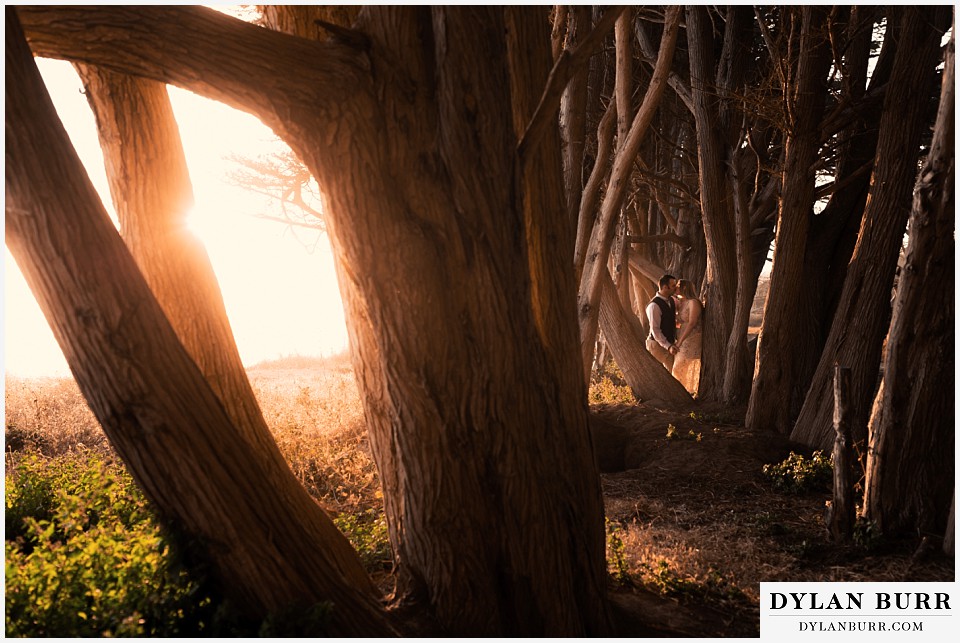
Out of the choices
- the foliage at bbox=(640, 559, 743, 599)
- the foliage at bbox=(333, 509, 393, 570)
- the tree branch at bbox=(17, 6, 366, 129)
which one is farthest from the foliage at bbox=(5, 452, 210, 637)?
the foliage at bbox=(640, 559, 743, 599)

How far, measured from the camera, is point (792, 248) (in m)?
7.46

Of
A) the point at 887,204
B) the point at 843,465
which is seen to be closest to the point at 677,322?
the point at 887,204

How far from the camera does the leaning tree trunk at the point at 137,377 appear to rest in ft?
7.89

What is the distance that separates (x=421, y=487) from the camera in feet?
10.2

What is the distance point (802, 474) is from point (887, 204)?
2.59 meters

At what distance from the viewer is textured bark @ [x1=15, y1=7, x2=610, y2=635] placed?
2.78m

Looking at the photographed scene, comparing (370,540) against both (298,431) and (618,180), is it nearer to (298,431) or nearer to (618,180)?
(298,431)

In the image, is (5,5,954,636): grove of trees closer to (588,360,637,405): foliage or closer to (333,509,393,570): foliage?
(333,509,393,570): foliage

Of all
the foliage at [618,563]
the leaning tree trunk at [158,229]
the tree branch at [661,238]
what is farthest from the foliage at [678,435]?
the leaning tree trunk at [158,229]

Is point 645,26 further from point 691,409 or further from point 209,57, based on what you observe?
point 209,57

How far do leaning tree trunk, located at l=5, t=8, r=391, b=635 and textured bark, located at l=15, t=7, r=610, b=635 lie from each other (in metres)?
0.49

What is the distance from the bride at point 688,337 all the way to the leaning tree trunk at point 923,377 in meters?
4.94

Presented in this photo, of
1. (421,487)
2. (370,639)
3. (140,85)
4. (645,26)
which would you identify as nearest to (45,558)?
(370,639)

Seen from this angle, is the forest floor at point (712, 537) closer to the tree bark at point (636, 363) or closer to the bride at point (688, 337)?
the tree bark at point (636, 363)
